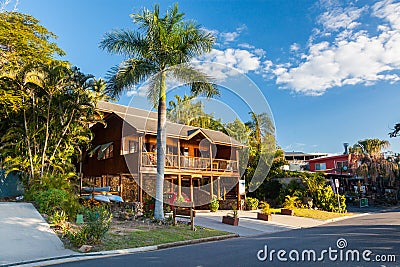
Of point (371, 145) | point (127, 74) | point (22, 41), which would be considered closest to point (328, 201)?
point (127, 74)

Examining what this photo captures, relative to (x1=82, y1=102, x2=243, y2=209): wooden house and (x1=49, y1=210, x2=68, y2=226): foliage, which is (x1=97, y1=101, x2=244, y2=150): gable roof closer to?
(x1=82, y1=102, x2=243, y2=209): wooden house

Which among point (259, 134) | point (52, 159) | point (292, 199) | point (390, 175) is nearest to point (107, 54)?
point (52, 159)

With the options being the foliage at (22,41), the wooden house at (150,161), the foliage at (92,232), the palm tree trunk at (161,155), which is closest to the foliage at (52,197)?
the foliage at (92,232)

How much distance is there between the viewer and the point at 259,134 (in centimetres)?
3322

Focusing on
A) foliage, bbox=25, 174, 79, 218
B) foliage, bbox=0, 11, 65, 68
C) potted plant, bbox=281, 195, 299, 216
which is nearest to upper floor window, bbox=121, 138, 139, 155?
foliage, bbox=0, 11, 65, 68

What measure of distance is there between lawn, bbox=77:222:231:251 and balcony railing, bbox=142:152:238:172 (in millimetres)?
7504

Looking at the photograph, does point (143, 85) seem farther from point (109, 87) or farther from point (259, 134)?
point (259, 134)

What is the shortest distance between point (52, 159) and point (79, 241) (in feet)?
26.0

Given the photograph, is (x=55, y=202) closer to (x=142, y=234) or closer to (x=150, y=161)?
(x=142, y=234)

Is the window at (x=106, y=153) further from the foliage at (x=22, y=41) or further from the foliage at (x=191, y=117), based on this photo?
the foliage at (x=191, y=117)

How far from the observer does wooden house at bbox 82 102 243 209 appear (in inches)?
886

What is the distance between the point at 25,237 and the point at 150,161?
11904 mm

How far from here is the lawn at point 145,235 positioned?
11152 mm

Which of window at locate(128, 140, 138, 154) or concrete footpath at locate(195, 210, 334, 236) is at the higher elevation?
window at locate(128, 140, 138, 154)
